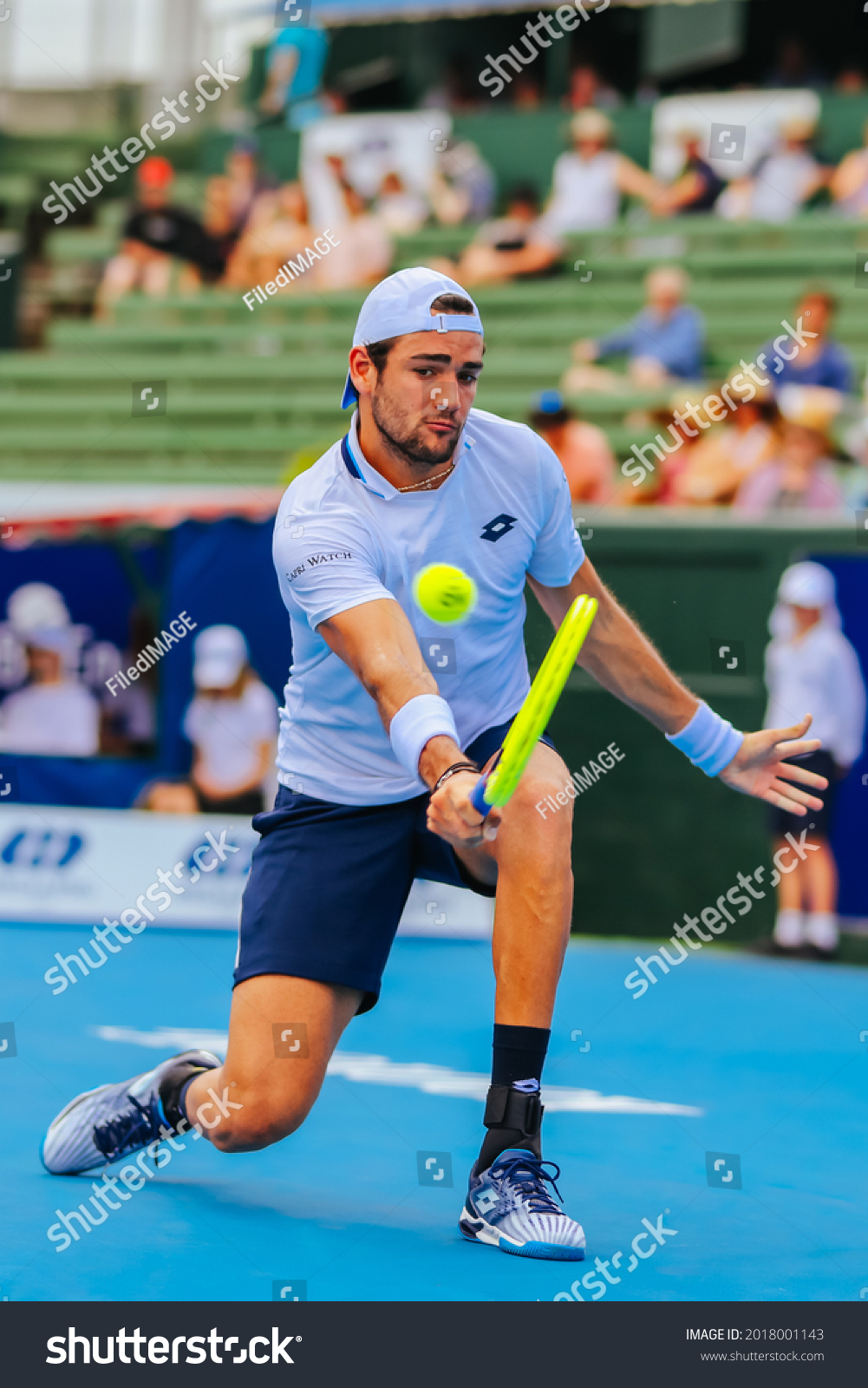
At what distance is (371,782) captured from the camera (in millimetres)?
3914

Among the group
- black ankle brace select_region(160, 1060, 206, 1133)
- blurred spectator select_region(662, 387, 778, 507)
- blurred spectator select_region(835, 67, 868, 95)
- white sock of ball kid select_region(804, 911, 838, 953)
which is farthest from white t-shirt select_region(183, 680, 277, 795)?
blurred spectator select_region(835, 67, 868, 95)

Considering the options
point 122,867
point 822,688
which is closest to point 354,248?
point 122,867

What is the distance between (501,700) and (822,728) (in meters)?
4.85

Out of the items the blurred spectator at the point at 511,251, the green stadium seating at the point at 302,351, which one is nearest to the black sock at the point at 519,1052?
the green stadium seating at the point at 302,351

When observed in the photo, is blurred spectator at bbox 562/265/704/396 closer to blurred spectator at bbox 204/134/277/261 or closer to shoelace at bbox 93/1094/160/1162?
blurred spectator at bbox 204/134/277/261

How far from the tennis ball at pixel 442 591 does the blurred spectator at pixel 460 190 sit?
10875 millimetres

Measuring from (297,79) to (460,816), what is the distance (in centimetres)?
1425

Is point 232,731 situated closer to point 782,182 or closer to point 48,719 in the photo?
point 48,719

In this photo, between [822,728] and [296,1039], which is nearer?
[296,1039]

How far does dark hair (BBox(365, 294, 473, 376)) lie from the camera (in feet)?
12.0

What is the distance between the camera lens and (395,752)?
3.55m

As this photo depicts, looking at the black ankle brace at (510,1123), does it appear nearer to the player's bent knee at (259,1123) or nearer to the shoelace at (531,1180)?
the shoelace at (531,1180)
